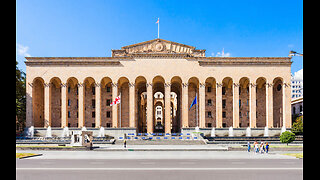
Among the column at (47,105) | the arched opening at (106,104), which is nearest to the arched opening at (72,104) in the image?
the column at (47,105)

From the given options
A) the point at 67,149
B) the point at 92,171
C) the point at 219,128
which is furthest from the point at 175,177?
the point at 219,128

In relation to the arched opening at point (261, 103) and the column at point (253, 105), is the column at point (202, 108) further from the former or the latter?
the arched opening at point (261, 103)

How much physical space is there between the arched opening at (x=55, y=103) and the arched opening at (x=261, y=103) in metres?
42.0

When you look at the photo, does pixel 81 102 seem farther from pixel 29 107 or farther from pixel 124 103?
pixel 29 107

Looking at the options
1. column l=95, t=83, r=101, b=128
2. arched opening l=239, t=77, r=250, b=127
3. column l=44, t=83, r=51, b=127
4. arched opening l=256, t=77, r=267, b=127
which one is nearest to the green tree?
column l=44, t=83, r=51, b=127

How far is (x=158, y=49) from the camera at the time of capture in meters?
49.0

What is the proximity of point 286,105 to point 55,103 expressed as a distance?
46892 millimetres

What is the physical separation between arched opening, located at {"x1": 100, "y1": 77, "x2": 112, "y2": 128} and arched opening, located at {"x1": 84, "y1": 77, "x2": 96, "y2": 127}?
6.48 feet

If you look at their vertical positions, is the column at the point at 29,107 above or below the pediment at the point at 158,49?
below

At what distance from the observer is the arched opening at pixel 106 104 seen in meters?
51.7

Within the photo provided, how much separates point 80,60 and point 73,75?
10.7 feet

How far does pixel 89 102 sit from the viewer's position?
170 ft

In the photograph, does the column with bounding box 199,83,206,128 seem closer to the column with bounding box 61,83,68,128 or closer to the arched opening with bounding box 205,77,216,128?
the arched opening with bounding box 205,77,216,128
